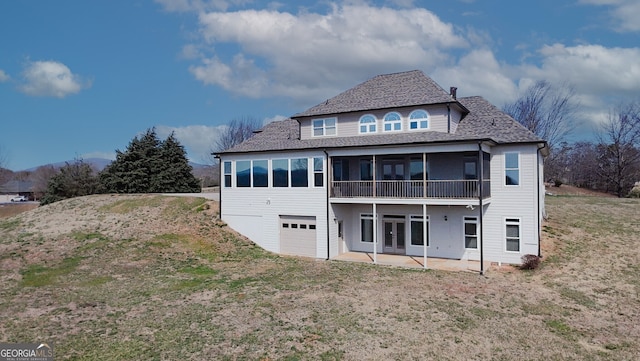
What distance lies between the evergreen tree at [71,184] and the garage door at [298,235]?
26001 millimetres

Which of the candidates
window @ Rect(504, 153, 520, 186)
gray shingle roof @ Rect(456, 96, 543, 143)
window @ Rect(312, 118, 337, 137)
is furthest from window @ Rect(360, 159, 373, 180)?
window @ Rect(504, 153, 520, 186)

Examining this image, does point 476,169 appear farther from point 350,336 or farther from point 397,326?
point 350,336

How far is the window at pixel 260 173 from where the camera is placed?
21125 millimetres

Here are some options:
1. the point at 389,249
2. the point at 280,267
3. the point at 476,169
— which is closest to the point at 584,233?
the point at 476,169

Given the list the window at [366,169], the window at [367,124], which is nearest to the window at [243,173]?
the window at [366,169]

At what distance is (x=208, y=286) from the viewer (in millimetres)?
14375

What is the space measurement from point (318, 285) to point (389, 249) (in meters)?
6.85

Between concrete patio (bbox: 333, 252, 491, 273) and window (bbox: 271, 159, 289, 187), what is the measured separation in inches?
190

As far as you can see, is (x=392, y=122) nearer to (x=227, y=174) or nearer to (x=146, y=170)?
(x=227, y=174)

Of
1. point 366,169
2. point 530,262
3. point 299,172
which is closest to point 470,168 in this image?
point 530,262

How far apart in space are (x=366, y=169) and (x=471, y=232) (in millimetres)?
6055

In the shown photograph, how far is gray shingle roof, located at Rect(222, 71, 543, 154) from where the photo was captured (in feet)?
57.4

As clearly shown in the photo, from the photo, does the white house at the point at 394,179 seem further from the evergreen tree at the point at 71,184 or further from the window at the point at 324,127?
the evergreen tree at the point at 71,184

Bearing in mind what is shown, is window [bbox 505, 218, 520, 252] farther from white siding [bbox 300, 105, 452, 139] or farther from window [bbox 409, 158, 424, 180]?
white siding [bbox 300, 105, 452, 139]
